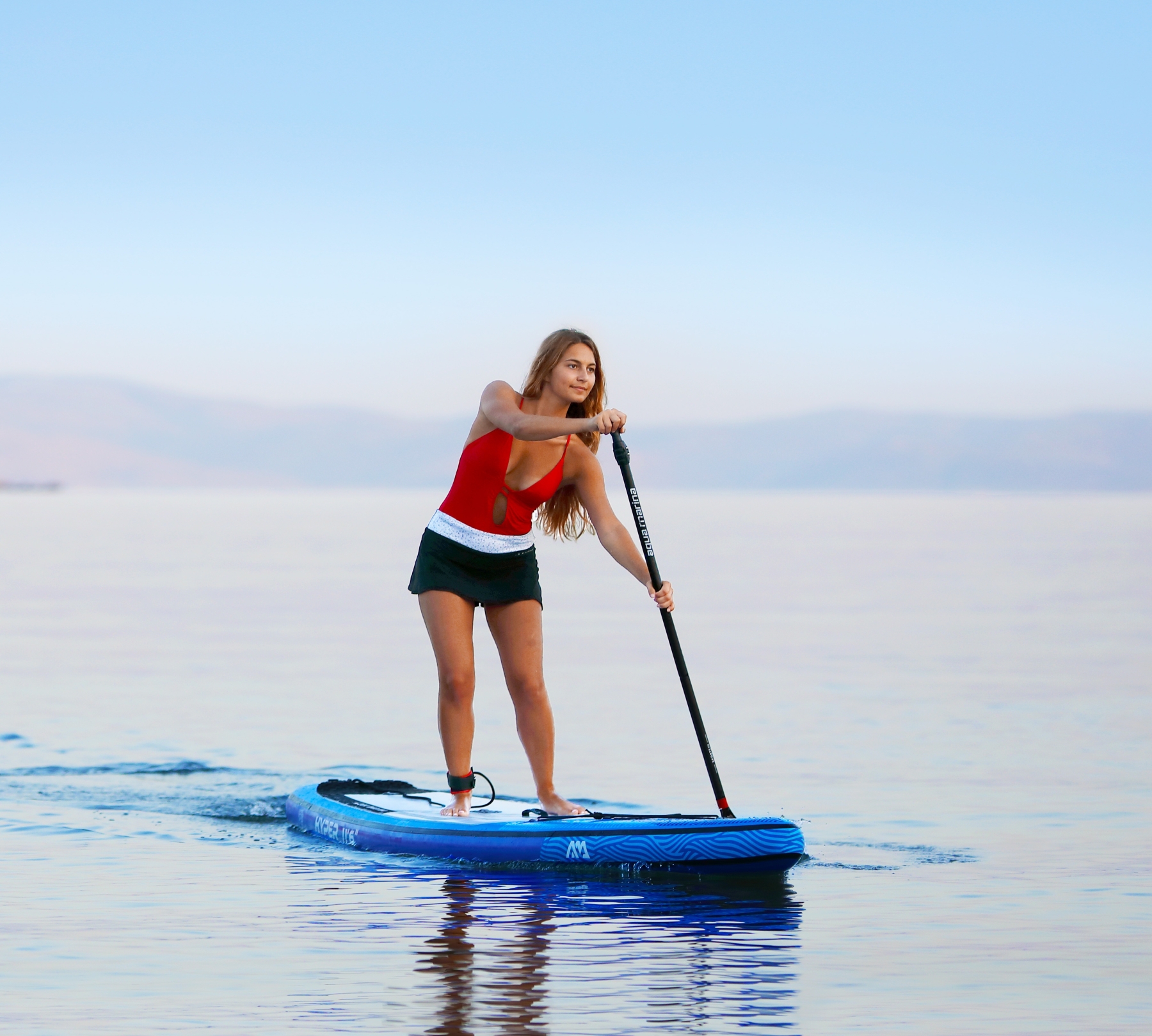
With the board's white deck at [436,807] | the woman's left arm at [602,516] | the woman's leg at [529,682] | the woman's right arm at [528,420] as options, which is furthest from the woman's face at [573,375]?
the board's white deck at [436,807]

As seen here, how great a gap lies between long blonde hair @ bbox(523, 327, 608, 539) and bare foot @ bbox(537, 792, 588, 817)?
4.11ft

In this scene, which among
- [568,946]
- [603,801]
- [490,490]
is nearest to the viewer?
[568,946]

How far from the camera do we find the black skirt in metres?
8.44

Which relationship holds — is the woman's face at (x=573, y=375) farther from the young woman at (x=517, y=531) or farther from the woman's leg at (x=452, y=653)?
the woman's leg at (x=452, y=653)

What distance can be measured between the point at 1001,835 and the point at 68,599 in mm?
21061

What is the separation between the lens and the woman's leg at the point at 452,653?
8461 mm

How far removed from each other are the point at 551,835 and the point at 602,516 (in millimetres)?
1488

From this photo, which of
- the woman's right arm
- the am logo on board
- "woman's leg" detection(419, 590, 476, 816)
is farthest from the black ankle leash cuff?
the woman's right arm

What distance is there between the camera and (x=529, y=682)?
860cm

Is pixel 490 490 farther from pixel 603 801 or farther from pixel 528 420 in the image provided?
pixel 603 801

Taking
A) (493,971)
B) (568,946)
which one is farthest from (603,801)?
(493,971)

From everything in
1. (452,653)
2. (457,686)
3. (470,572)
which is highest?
(470,572)

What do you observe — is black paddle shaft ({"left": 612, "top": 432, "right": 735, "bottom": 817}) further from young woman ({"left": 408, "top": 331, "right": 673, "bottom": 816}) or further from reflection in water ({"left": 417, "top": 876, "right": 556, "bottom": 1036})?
reflection in water ({"left": 417, "top": 876, "right": 556, "bottom": 1036})

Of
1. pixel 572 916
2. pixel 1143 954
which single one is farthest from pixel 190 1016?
pixel 1143 954
